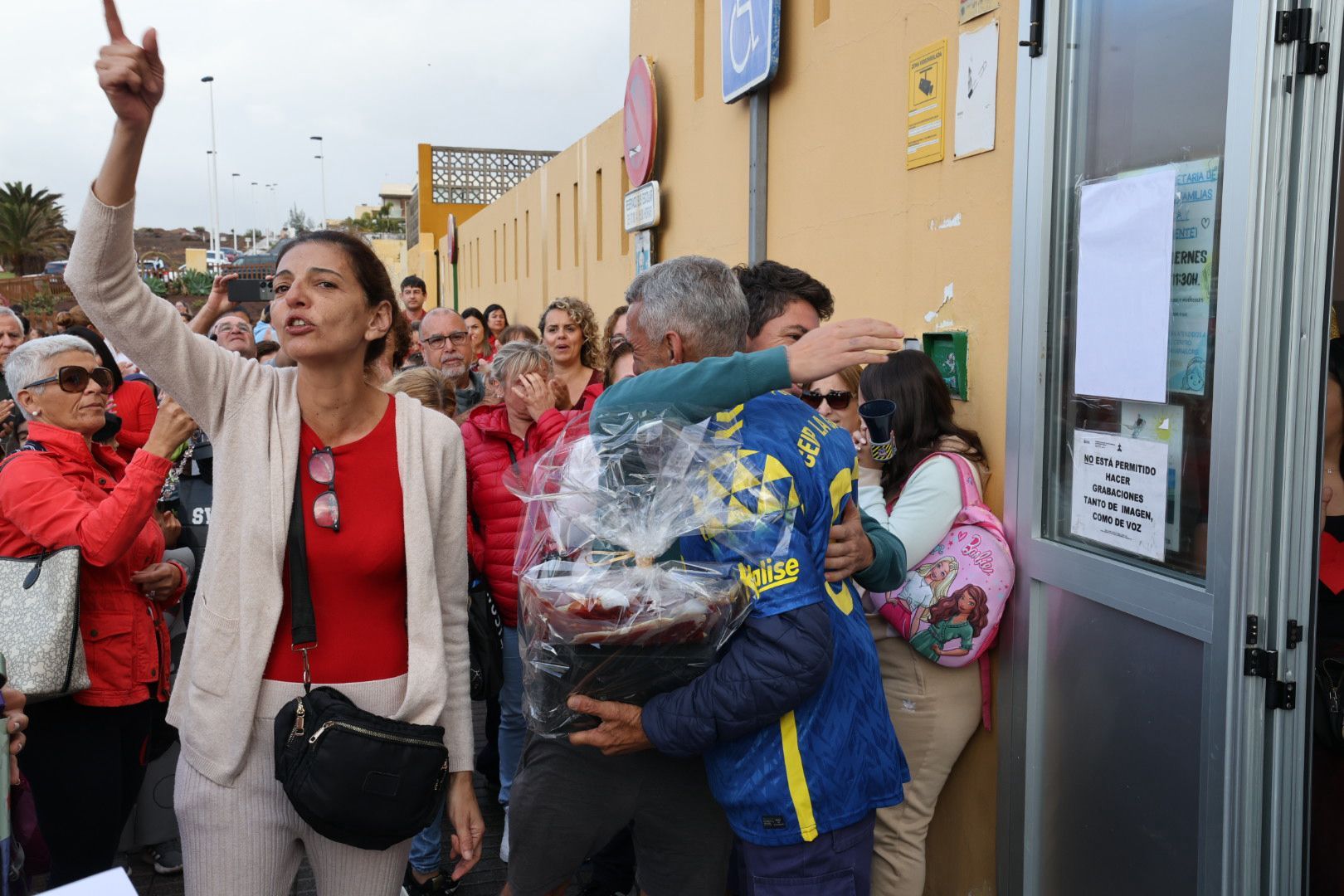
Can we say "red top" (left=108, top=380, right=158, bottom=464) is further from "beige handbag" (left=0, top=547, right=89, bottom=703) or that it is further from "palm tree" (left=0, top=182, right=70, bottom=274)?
"palm tree" (left=0, top=182, right=70, bottom=274)

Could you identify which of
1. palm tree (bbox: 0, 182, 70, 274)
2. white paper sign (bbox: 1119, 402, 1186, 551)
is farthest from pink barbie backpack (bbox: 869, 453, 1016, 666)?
palm tree (bbox: 0, 182, 70, 274)

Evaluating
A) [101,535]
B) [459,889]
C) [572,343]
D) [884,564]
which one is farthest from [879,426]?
[572,343]

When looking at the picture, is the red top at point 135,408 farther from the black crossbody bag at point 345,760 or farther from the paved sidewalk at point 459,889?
the black crossbody bag at point 345,760

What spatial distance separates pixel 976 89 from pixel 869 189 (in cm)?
87

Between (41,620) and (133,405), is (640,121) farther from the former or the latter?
(41,620)

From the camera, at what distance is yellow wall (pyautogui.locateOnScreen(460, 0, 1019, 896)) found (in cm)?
338

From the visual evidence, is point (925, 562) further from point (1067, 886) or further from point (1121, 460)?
point (1067, 886)

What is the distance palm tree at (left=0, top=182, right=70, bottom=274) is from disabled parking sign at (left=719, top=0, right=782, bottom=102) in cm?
4201

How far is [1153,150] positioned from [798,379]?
1472mm

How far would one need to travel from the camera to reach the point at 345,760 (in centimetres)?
199

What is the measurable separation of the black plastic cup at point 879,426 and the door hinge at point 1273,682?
1.05 meters

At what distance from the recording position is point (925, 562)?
3113 millimetres

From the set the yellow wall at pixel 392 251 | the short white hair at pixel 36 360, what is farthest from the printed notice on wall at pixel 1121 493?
the yellow wall at pixel 392 251

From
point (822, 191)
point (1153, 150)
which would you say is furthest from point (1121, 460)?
point (822, 191)
